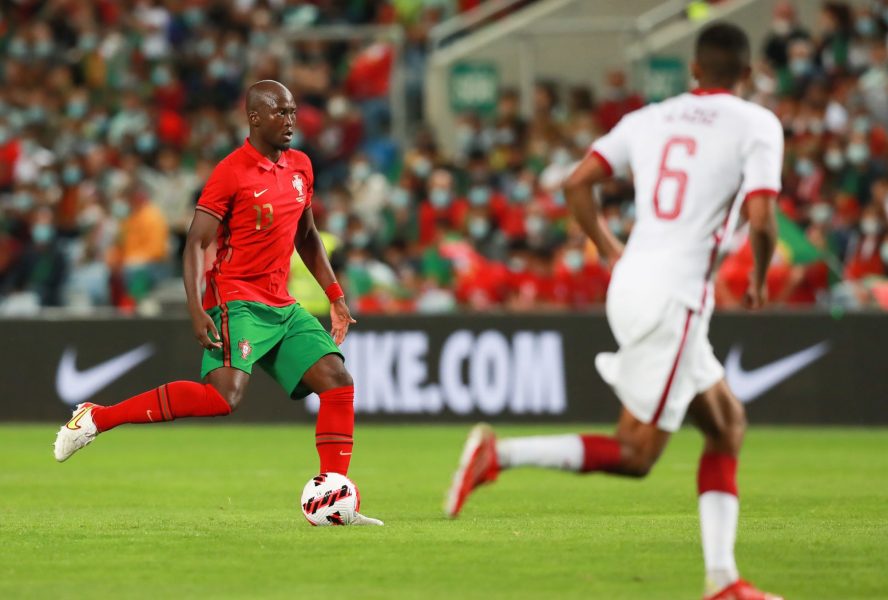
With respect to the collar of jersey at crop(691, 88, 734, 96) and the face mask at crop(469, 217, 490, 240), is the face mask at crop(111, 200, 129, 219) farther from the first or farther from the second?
the collar of jersey at crop(691, 88, 734, 96)

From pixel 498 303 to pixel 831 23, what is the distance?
20.0 feet

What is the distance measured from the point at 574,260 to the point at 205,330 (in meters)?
10.4

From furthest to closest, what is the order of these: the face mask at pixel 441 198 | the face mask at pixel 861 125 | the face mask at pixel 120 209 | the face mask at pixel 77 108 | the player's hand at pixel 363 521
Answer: the face mask at pixel 77 108
the face mask at pixel 120 209
the face mask at pixel 441 198
the face mask at pixel 861 125
the player's hand at pixel 363 521

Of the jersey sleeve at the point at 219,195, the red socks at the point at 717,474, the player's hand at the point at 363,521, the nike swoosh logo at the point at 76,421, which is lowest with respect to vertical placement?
the player's hand at the point at 363,521

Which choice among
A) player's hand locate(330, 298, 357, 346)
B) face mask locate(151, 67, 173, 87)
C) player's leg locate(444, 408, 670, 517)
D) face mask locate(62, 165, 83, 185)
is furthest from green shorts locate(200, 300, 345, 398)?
face mask locate(151, 67, 173, 87)

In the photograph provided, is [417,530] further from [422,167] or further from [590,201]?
[422,167]

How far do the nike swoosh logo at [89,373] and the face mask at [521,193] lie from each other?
5.48m

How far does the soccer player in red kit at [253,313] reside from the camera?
8.45 meters

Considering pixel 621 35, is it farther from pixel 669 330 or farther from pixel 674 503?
pixel 669 330

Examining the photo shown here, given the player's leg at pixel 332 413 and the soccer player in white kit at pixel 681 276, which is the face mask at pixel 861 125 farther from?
the soccer player in white kit at pixel 681 276

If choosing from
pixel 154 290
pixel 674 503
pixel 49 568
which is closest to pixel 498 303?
pixel 154 290

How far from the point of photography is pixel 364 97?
23781mm

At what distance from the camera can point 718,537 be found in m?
6.00

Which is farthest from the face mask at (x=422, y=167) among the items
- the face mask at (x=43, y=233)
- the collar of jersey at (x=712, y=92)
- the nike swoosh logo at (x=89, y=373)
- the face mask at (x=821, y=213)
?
the collar of jersey at (x=712, y=92)
